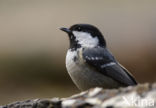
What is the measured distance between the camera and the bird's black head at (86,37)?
568 cm

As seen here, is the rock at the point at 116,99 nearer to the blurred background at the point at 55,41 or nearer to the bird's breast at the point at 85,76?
the bird's breast at the point at 85,76

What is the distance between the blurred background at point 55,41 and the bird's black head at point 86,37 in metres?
4.69

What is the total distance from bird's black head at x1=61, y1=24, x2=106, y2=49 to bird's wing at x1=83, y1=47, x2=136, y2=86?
0.09m

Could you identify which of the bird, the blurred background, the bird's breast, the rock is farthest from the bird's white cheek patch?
the blurred background

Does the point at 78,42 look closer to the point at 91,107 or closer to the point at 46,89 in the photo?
the point at 91,107

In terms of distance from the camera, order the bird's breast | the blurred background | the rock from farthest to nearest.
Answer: the blurred background, the bird's breast, the rock

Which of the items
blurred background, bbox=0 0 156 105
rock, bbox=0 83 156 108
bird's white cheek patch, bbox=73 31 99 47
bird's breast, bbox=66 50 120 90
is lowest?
rock, bbox=0 83 156 108

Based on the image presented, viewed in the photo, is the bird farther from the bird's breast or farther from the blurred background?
the blurred background

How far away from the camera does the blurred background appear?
10805 millimetres

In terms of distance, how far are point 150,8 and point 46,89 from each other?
3088 millimetres

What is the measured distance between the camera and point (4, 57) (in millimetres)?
11438

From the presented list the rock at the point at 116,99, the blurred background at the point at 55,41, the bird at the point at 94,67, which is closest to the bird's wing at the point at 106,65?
the bird at the point at 94,67

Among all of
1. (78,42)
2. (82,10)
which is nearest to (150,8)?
(82,10)

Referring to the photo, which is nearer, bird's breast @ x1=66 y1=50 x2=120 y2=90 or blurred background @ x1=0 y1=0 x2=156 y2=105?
bird's breast @ x1=66 y1=50 x2=120 y2=90
